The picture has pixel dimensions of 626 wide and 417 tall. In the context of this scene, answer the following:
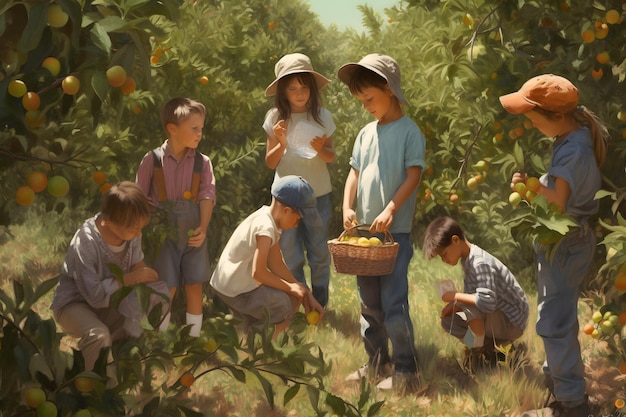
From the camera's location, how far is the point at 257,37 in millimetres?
6520

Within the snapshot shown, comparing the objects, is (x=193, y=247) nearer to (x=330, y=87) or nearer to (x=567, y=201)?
(x=567, y=201)

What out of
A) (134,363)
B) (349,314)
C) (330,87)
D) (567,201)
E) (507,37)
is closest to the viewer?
(134,363)

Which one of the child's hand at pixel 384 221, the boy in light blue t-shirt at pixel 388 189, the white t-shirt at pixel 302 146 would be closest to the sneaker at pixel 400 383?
the boy in light blue t-shirt at pixel 388 189

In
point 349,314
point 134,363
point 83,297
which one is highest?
point 134,363

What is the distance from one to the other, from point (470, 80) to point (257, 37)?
8.01 feet

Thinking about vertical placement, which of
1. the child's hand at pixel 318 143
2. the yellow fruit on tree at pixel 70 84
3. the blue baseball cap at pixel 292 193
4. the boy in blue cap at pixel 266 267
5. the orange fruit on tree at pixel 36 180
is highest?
the yellow fruit on tree at pixel 70 84

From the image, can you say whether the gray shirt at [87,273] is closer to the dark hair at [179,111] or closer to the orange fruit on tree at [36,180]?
the dark hair at [179,111]

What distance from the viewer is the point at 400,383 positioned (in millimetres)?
4574

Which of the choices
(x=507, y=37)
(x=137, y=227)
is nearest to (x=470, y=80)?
(x=507, y=37)

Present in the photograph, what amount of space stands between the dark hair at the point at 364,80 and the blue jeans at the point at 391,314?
85 cm

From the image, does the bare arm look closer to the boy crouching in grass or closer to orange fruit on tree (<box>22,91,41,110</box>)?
the boy crouching in grass

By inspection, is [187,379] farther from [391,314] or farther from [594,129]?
[594,129]

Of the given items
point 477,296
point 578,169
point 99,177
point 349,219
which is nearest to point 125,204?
point 99,177

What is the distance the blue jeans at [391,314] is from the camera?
450 centimetres
